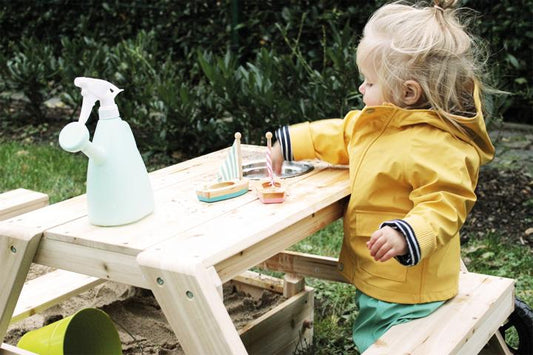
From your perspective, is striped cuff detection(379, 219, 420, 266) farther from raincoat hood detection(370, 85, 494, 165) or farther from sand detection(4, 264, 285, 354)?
sand detection(4, 264, 285, 354)

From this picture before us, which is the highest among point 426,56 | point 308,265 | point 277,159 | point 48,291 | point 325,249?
point 426,56

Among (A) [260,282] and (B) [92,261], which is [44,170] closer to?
(A) [260,282]

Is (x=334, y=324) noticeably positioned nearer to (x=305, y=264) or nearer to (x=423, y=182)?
(x=305, y=264)

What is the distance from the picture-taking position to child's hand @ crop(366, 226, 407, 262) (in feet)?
6.26

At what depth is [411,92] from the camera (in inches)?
86.7

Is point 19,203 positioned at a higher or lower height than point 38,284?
higher

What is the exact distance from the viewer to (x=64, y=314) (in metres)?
3.12

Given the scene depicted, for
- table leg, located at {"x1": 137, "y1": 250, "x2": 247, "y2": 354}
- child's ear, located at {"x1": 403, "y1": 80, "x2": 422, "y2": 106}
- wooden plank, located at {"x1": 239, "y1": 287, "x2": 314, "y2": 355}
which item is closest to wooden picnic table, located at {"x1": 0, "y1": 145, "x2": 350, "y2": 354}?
table leg, located at {"x1": 137, "y1": 250, "x2": 247, "y2": 354}

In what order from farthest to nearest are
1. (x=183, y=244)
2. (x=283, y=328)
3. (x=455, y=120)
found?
(x=283, y=328) → (x=455, y=120) → (x=183, y=244)

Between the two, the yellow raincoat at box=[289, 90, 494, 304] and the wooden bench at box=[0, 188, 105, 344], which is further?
the wooden bench at box=[0, 188, 105, 344]

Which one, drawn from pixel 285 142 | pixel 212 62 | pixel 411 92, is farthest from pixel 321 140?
pixel 212 62

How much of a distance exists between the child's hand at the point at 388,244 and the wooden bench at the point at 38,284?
4.33 feet

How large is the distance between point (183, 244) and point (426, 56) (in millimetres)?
923

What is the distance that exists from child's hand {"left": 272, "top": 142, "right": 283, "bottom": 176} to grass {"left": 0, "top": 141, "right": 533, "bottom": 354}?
80cm
